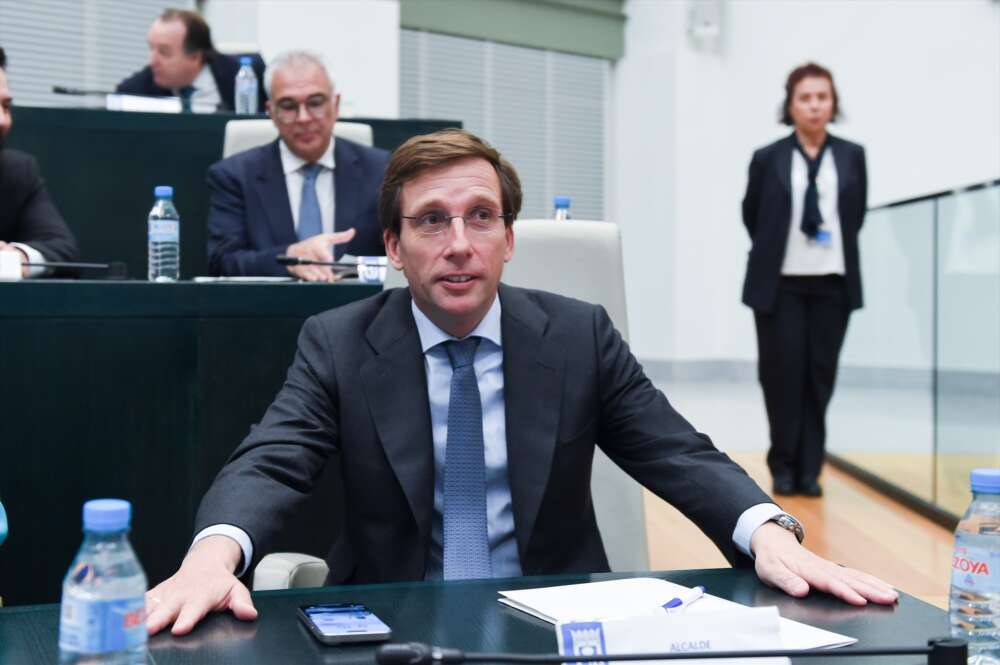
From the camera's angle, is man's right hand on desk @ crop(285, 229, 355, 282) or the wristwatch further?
man's right hand on desk @ crop(285, 229, 355, 282)

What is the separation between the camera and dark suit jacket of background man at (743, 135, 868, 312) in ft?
14.6

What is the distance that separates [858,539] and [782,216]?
1300mm

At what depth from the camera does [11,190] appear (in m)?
3.14

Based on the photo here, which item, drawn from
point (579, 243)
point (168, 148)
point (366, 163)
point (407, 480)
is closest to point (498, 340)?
point (407, 480)

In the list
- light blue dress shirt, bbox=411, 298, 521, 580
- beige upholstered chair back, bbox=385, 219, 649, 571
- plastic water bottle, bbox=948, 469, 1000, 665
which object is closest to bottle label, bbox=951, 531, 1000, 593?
plastic water bottle, bbox=948, 469, 1000, 665

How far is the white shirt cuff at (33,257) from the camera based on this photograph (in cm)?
274

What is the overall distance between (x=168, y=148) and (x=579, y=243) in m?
2.42

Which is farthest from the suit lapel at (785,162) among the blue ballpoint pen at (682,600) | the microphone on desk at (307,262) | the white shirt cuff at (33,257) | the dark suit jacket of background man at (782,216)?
the blue ballpoint pen at (682,600)

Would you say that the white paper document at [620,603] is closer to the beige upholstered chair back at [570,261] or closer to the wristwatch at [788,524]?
the wristwatch at [788,524]

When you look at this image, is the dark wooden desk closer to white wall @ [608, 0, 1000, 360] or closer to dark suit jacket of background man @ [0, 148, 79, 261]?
dark suit jacket of background man @ [0, 148, 79, 261]

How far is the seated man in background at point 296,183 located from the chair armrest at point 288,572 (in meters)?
1.77

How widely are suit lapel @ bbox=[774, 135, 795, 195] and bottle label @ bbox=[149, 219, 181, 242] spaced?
95.3 inches

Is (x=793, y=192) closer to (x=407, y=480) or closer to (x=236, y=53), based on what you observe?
(x=236, y=53)

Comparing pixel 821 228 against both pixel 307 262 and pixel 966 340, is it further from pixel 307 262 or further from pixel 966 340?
pixel 307 262
